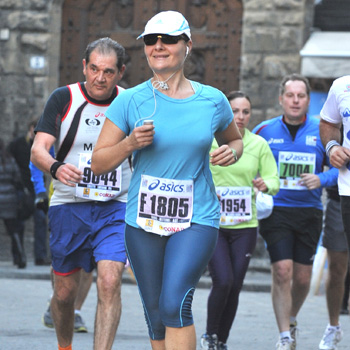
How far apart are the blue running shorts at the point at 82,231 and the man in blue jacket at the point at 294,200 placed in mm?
1923

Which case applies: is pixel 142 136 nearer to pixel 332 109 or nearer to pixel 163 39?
pixel 163 39

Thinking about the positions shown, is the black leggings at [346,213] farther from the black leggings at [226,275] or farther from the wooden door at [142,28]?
the wooden door at [142,28]

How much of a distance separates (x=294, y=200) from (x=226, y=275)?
103cm

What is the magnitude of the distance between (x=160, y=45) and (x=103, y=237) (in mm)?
1666

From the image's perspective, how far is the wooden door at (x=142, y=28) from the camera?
15438mm

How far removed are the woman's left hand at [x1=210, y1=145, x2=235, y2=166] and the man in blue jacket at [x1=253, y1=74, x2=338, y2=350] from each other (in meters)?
2.90

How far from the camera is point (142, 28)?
15.7 meters

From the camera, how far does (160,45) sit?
17.2ft

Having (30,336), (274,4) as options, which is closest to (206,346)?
(30,336)

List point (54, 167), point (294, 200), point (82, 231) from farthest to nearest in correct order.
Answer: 1. point (294, 200)
2. point (82, 231)
3. point (54, 167)

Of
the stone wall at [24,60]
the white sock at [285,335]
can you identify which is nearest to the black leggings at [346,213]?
the white sock at [285,335]

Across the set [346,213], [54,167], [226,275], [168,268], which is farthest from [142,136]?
[226,275]

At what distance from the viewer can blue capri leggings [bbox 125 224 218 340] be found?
16.6 feet

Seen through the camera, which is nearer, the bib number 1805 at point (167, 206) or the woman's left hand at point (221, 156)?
the bib number 1805 at point (167, 206)
